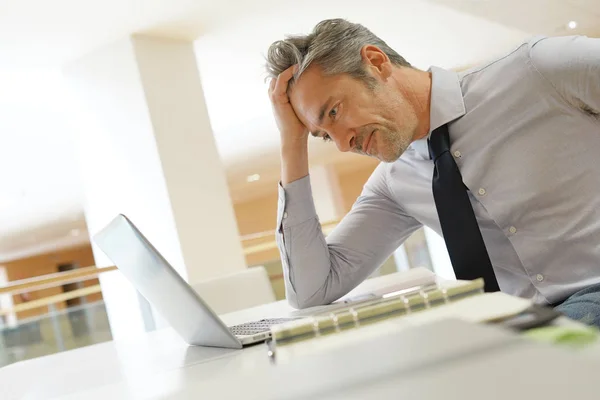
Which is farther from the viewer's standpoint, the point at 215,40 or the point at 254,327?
the point at 215,40

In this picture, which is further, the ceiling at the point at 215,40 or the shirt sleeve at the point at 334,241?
the ceiling at the point at 215,40

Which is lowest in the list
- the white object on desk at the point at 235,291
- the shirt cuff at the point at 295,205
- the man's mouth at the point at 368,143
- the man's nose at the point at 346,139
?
the white object on desk at the point at 235,291

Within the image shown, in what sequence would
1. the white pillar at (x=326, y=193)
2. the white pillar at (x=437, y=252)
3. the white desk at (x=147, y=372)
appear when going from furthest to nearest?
the white pillar at (x=326, y=193) < the white pillar at (x=437, y=252) < the white desk at (x=147, y=372)

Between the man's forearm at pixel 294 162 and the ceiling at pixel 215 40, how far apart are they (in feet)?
2.82

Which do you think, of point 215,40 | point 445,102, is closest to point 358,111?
point 445,102

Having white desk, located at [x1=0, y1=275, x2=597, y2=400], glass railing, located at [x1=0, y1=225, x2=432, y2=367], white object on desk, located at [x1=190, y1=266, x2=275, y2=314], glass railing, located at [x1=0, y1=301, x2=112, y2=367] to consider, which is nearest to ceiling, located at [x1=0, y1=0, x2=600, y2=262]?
white object on desk, located at [x1=190, y1=266, x2=275, y2=314]

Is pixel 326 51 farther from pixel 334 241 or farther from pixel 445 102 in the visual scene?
pixel 334 241

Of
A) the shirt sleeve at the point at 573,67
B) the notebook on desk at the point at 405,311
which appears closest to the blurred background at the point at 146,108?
the shirt sleeve at the point at 573,67

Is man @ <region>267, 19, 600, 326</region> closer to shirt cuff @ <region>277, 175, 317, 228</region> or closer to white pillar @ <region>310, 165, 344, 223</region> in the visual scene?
shirt cuff @ <region>277, 175, 317, 228</region>

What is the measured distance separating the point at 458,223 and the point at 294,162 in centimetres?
44

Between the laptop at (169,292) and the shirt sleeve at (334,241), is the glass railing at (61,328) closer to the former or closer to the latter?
the shirt sleeve at (334,241)

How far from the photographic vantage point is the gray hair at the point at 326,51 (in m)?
1.44

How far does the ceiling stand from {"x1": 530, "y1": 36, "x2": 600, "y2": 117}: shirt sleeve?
121cm

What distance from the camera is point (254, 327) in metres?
1.10
